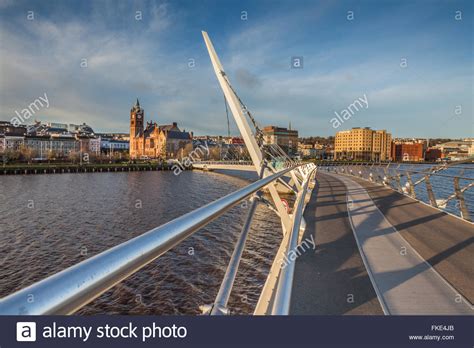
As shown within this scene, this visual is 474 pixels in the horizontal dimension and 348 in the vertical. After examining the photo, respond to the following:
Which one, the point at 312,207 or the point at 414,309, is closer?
the point at 414,309

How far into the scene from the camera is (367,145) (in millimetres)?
120812

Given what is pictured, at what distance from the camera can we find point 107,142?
12850 centimetres

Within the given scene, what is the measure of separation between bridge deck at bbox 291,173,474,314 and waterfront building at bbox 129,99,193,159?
313 ft

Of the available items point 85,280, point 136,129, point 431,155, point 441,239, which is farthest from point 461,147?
point 136,129

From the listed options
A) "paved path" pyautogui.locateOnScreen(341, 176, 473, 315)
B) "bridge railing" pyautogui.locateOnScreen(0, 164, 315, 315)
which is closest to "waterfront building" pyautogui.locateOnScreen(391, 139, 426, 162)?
"paved path" pyautogui.locateOnScreen(341, 176, 473, 315)

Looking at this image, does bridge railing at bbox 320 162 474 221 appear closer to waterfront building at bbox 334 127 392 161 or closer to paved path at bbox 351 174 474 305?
paved path at bbox 351 174 474 305

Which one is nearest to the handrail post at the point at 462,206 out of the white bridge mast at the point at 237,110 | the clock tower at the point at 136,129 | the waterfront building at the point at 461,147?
the white bridge mast at the point at 237,110

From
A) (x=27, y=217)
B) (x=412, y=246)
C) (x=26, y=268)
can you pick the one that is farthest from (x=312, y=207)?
(x=27, y=217)

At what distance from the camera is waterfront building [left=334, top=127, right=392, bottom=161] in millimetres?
120750

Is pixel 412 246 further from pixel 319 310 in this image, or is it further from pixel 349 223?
pixel 319 310

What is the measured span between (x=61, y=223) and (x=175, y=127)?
335ft

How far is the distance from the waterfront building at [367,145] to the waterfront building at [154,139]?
211 ft

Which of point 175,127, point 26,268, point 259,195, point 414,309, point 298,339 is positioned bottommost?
point 26,268

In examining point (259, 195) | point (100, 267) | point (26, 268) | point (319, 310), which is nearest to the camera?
point (100, 267)
